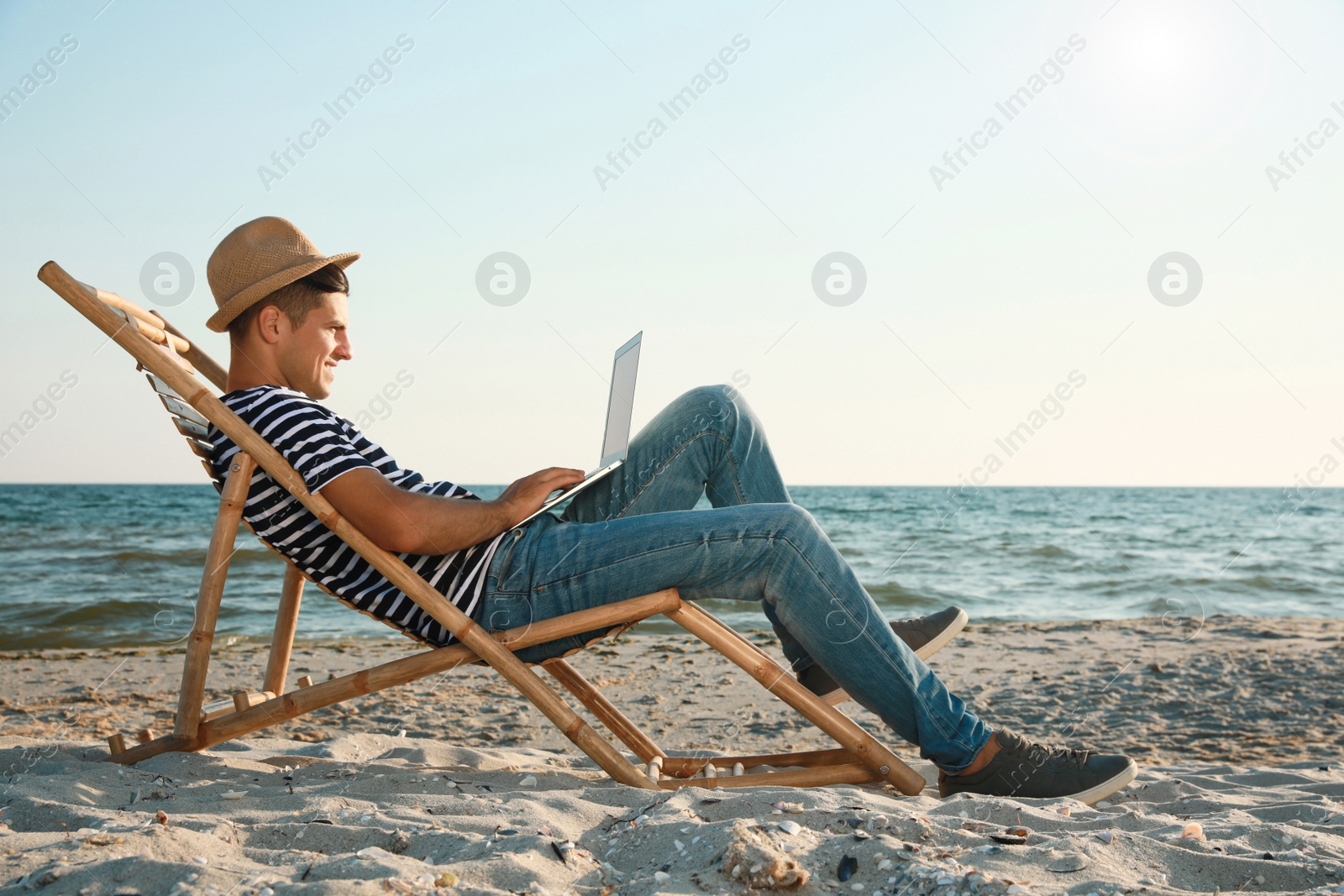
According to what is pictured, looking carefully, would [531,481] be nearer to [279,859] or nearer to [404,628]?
[404,628]

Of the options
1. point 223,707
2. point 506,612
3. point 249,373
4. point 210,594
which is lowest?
point 223,707

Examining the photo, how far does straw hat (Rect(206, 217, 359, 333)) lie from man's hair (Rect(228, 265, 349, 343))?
2 cm

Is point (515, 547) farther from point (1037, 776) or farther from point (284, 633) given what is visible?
point (1037, 776)

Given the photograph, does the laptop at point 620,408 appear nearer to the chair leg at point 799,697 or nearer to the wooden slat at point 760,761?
the chair leg at point 799,697

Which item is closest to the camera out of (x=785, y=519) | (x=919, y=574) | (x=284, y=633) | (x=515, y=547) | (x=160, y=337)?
(x=785, y=519)

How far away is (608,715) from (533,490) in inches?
34.1

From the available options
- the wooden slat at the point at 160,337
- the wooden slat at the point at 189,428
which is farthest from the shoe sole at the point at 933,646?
the wooden slat at the point at 160,337

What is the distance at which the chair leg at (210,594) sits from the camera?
2223 mm

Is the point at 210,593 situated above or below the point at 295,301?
below

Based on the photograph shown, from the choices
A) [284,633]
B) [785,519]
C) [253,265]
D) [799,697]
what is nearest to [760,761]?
[799,697]

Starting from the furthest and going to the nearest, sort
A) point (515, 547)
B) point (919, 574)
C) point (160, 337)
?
point (919, 574), point (160, 337), point (515, 547)

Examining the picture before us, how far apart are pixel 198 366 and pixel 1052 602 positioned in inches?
290

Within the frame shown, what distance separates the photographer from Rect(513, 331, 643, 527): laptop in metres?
2.61

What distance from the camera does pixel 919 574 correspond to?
9953 millimetres
